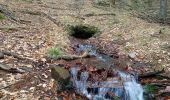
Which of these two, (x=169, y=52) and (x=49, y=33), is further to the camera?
(x=49, y=33)

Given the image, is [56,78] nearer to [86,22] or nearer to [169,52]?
[169,52]

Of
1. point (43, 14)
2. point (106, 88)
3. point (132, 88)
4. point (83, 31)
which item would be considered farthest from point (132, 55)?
point (43, 14)

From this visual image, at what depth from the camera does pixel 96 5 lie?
28125mm

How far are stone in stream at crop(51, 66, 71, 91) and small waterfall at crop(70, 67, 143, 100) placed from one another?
0.50 m

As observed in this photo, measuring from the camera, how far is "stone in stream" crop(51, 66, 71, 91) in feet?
28.9

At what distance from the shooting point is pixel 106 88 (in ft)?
32.1

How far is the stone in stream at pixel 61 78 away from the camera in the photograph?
880 centimetres

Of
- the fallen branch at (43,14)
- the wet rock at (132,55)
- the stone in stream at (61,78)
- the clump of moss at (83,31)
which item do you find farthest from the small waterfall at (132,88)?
the fallen branch at (43,14)

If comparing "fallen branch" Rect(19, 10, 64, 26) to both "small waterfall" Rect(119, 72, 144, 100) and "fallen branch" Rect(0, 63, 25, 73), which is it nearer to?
"small waterfall" Rect(119, 72, 144, 100)

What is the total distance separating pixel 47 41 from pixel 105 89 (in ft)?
14.0

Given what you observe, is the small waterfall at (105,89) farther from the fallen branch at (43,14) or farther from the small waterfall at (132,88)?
the fallen branch at (43,14)

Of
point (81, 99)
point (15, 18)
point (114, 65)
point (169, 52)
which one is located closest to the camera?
point (81, 99)

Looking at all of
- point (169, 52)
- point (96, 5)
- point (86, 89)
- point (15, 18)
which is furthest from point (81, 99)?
point (96, 5)

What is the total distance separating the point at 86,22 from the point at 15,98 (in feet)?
40.1
